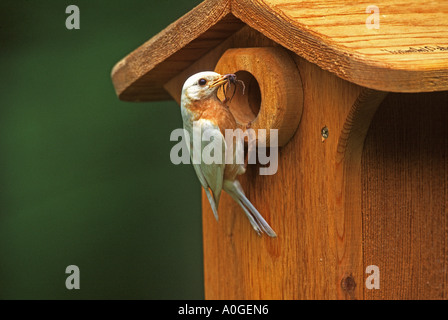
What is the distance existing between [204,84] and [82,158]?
1376 millimetres

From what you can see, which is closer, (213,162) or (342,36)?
(342,36)

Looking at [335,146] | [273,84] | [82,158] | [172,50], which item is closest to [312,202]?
[335,146]

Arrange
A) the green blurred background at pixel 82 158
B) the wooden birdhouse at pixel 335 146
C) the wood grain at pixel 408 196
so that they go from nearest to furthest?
the wooden birdhouse at pixel 335 146
the wood grain at pixel 408 196
the green blurred background at pixel 82 158

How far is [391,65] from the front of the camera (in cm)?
157

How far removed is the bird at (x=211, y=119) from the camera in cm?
188

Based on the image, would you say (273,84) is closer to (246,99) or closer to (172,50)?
(246,99)

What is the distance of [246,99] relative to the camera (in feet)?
6.75

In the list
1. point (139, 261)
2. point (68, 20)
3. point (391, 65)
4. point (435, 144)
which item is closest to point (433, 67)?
point (391, 65)

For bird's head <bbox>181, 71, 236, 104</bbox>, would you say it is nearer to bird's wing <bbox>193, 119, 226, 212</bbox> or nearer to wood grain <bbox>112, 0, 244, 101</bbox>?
bird's wing <bbox>193, 119, 226, 212</bbox>

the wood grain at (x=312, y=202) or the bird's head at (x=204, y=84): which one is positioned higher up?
the bird's head at (x=204, y=84)

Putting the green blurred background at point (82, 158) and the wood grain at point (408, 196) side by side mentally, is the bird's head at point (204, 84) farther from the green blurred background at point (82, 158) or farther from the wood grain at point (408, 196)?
the green blurred background at point (82, 158)

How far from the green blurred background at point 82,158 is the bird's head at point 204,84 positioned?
4.30 feet

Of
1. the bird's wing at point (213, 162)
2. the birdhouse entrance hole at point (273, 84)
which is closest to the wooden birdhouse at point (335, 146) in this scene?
the birdhouse entrance hole at point (273, 84)

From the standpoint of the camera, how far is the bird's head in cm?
187
